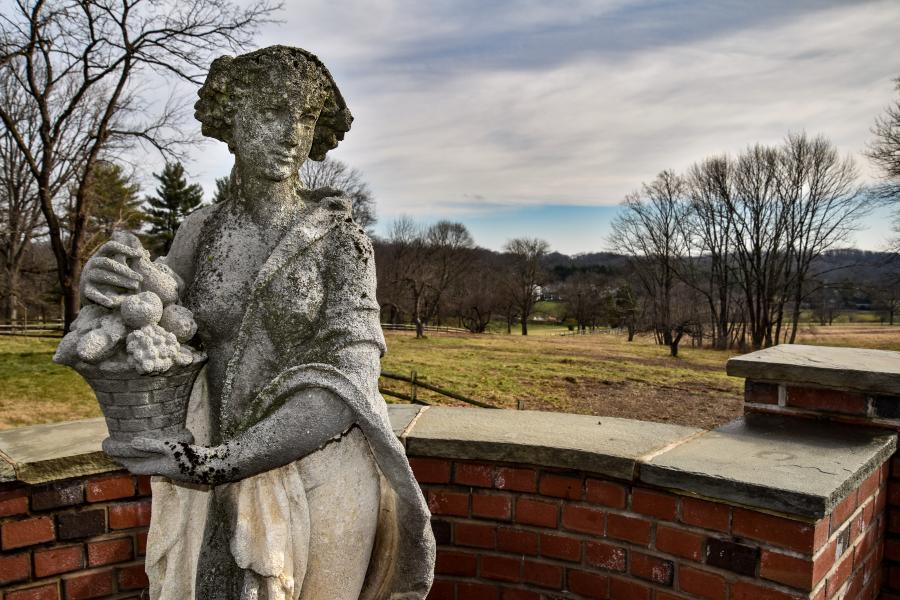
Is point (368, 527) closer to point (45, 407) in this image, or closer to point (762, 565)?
Result: point (762, 565)

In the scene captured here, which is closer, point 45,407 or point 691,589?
point 691,589

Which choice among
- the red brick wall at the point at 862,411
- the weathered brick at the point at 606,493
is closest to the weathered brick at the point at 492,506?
the weathered brick at the point at 606,493

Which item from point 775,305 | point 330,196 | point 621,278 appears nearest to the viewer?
point 330,196

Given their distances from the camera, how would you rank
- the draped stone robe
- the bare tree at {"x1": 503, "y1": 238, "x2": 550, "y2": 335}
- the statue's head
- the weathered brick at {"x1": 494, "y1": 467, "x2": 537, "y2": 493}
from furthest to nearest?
the bare tree at {"x1": 503, "y1": 238, "x2": 550, "y2": 335}, the weathered brick at {"x1": 494, "y1": 467, "x2": 537, "y2": 493}, the statue's head, the draped stone robe

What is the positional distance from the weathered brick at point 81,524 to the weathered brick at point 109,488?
0.18 feet

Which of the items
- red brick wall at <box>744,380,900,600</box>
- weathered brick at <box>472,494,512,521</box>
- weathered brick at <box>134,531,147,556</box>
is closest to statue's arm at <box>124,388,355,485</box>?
weathered brick at <box>134,531,147,556</box>

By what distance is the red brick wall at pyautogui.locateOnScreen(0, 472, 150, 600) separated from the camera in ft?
7.15

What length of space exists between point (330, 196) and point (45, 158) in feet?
46.8

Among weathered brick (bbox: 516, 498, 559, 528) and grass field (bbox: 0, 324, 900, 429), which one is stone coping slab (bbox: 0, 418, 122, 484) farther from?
grass field (bbox: 0, 324, 900, 429)

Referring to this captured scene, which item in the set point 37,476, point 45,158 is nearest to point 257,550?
point 37,476

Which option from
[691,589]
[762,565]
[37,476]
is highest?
[37,476]

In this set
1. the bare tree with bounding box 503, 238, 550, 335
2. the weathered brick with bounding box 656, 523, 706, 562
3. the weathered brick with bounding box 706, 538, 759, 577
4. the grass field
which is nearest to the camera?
the weathered brick with bounding box 706, 538, 759, 577

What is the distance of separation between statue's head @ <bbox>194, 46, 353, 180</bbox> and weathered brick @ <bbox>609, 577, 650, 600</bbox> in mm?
1966

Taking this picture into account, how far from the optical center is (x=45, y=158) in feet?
42.4
